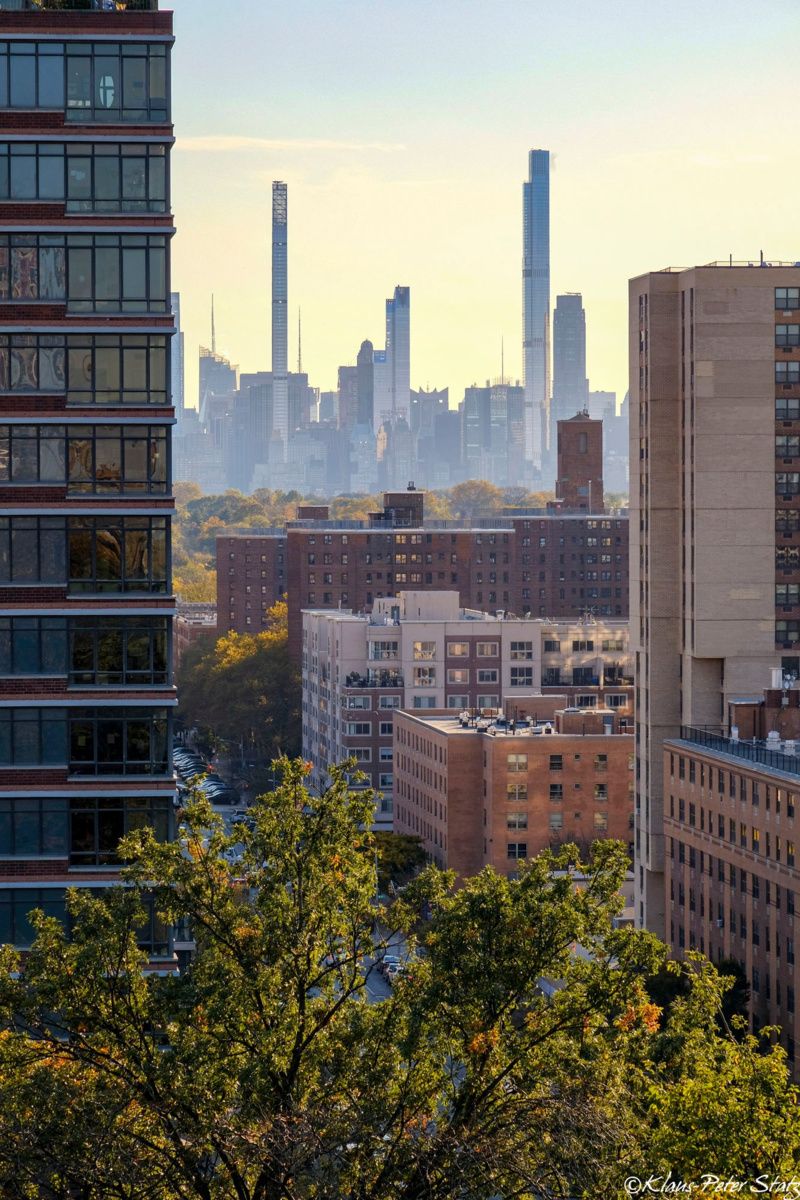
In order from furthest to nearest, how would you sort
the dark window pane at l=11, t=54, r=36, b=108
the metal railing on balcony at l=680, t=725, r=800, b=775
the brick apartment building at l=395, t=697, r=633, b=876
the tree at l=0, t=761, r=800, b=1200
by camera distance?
1. the brick apartment building at l=395, t=697, r=633, b=876
2. the metal railing on balcony at l=680, t=725, r=800, b=775
3. the dark window pane at l=11, t=54, r=36, b=108
4. the tree at l=0, t=761, r=800, b=1200

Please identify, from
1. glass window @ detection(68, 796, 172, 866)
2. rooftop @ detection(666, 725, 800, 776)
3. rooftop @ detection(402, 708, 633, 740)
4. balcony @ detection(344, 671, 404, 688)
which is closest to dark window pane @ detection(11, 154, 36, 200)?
glass window @ detection(68, 796, 172, 866)

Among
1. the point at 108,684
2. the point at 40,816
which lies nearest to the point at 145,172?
the point at 108,684

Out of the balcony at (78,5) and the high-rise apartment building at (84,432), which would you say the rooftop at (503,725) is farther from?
the balcony at (78,5)

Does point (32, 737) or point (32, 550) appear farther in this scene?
point (32, 550)

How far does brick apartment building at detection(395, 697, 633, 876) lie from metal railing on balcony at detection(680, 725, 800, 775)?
18.3m

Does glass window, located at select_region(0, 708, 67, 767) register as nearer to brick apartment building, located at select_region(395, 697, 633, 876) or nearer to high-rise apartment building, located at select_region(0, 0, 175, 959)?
high-rise apartment building, located at select_region(0, 0, 175, 959)

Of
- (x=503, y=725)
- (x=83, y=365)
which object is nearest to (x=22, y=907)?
(x=83, y=365)

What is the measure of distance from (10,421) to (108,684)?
6422 mm

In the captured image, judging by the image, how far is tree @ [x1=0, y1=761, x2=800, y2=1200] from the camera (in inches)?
1309

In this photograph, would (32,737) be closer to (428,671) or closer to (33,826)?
(33,826)

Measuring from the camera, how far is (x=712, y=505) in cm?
10581

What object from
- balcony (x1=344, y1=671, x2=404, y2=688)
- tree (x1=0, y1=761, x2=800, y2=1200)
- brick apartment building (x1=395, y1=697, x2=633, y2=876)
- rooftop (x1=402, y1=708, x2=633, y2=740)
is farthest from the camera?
balcony (x1=344, y1=671, x2=404, y2=688)

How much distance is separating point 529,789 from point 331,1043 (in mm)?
84616

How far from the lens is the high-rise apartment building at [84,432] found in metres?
49.6
